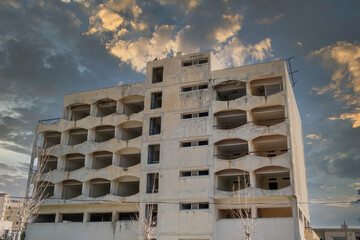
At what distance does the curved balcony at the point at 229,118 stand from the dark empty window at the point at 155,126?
6.60 meters

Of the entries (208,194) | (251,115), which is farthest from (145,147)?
(251,115)

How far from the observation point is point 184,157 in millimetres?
37656

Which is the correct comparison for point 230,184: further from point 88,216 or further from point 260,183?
point 88,216

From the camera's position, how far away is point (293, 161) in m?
34.0

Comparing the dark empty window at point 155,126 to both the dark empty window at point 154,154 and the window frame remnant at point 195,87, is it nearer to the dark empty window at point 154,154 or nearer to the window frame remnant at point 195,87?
the dark empty window at point 154,154

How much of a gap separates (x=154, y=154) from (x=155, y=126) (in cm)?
317

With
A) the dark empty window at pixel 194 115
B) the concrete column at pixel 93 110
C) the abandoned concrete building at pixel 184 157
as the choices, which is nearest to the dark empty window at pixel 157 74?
the abandoned concrete building at pixel 184 157

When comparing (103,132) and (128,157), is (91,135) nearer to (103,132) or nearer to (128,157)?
(103,132)

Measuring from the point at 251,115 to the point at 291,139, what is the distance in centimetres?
453

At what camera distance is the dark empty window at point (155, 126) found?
4081 cm

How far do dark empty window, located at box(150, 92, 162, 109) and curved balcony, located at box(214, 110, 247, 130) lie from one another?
23.6 ft

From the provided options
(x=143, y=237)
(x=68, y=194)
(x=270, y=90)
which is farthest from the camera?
(x=68, y=194)

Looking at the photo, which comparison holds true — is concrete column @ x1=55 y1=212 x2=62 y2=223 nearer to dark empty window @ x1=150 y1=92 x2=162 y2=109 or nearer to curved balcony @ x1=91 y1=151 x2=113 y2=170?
curved balcony @ x1=91 y1=151 x2=113 y2=170

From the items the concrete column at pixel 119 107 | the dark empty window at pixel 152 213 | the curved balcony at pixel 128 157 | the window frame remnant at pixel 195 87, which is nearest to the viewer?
the dark empty window at pixel 152 213
